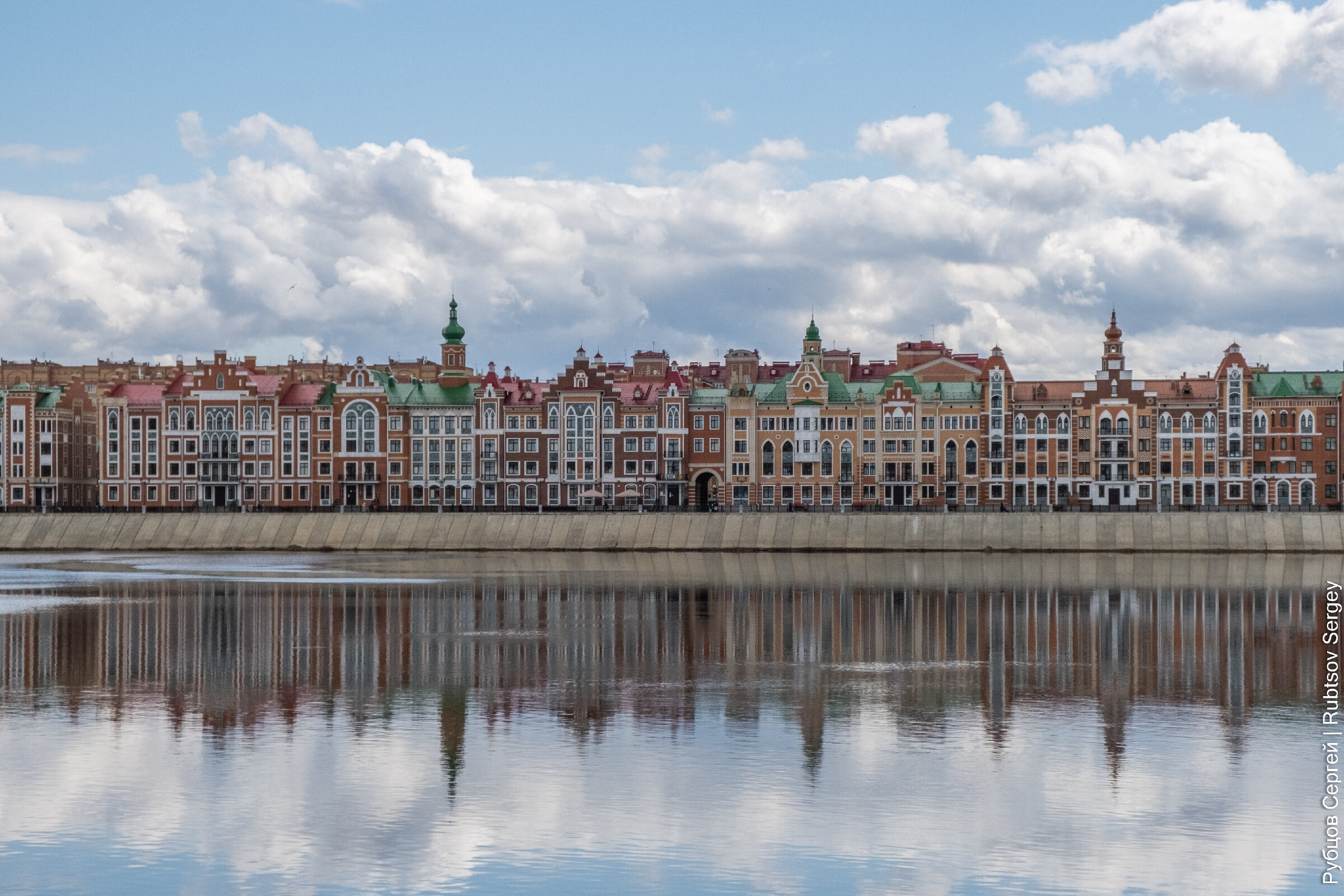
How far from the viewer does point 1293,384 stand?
131 m

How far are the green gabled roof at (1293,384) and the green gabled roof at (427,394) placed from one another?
62202 millimetres

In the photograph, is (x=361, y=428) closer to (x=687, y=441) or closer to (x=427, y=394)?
(x=427, y=394)

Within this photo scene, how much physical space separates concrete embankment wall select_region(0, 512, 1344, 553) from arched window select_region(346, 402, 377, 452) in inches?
863

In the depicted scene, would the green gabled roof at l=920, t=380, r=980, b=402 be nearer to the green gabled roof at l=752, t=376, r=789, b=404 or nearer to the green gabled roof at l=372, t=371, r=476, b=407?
the green gabled roof at l=752, t=376, r=789, b=404

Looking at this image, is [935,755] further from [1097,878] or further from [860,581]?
[860,581]

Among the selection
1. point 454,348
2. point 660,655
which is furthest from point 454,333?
point 660,655

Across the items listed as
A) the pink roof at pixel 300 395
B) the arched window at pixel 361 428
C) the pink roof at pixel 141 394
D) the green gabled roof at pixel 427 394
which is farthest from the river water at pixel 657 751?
the pink roof at pixel 141 394

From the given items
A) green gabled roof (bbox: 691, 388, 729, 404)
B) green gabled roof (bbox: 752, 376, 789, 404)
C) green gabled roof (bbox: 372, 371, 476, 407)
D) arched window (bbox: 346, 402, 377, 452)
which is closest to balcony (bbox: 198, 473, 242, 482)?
arched window (bbox: 346, 402, 377, 452)

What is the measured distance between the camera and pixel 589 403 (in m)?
136

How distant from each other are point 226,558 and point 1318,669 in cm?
7561

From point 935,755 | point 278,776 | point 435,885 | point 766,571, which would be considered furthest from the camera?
point 766,571

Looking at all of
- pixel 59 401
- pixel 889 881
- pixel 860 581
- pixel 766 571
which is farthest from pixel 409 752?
pixel 59 401

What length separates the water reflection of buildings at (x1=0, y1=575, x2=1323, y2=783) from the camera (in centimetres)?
3556

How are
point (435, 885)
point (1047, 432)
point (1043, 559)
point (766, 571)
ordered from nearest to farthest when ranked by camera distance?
point (435, 885), point (766, 571), point (1043, 559), point (1047, 432)
